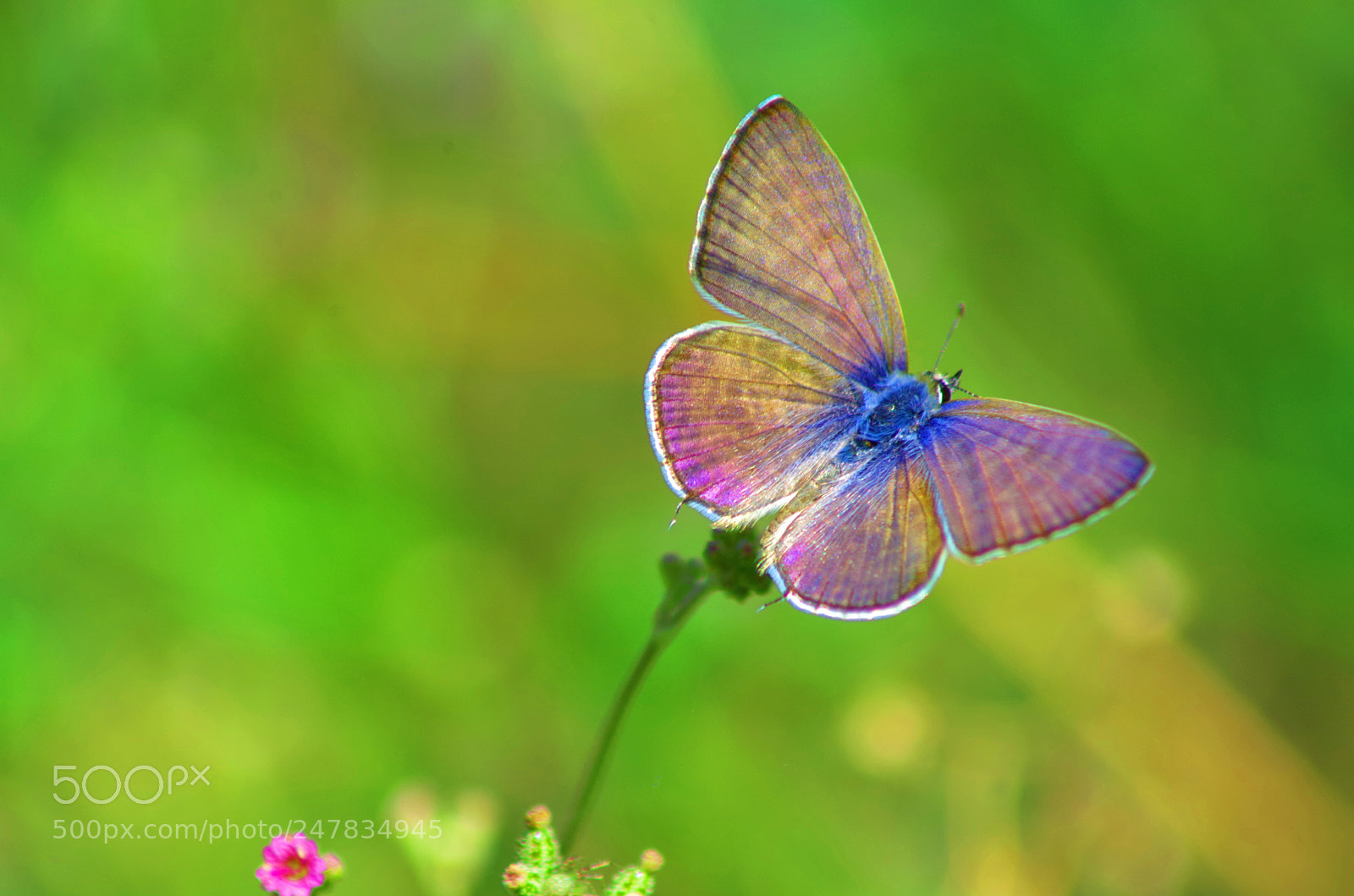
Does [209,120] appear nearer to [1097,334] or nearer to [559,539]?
[559,539]

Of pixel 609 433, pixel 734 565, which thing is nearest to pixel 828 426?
pixel 734 565

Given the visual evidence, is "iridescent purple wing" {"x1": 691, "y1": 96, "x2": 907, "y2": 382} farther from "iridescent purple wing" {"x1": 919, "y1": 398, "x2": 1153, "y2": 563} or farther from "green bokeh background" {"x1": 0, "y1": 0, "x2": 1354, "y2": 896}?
"green bokeh background" {"x1": 0, "y1": 0, "x2": 1354, "y2": 896}

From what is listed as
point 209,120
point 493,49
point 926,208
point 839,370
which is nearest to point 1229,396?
point 926,208

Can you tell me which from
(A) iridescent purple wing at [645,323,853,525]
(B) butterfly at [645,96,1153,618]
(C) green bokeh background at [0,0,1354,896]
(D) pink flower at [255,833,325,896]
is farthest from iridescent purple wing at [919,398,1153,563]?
(D) pink flower at [255,833,325,896]

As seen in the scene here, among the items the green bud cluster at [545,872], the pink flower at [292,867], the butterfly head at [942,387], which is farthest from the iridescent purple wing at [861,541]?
the pink flower at [292,867]

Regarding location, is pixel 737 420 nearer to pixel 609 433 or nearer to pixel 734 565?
pixel 734 565
